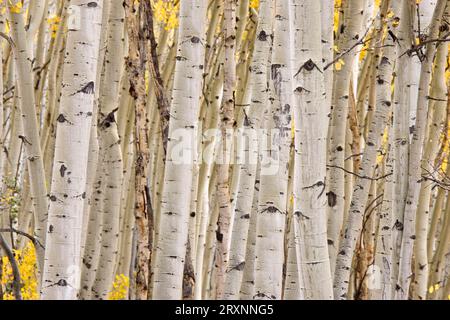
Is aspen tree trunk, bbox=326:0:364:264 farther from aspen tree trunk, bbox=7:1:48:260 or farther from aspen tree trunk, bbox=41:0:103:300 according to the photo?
aspen tree trunk, bbox=41:0:103:300

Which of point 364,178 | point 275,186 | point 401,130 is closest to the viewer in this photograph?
point 275,186

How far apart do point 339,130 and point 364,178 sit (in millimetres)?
439

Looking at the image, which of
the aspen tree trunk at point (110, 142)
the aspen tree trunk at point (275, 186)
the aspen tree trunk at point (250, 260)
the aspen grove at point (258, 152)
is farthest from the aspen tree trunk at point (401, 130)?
the aspen tree trunk at point (110, 142)

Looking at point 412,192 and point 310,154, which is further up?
point 310,154

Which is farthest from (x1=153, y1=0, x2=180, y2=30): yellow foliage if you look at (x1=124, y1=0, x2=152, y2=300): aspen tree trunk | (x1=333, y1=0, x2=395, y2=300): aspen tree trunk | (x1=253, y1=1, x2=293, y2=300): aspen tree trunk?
(x1=253, y1=1, x2=293, y2=300): aspen tree trunk

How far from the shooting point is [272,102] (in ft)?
12.4

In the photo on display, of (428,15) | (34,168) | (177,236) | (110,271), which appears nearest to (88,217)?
(110,271)

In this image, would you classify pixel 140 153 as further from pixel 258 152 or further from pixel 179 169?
pixel 179 169

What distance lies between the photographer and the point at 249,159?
5.18 m

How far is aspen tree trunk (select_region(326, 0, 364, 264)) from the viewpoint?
4.88 meters

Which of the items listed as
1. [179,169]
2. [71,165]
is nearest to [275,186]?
[179,169]

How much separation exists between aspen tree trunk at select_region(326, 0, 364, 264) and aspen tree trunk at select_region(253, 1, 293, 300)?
1.17m
